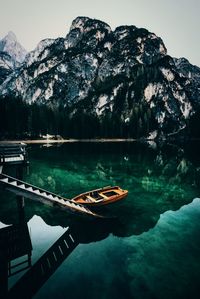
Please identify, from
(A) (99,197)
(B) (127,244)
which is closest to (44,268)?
(B) (127,244)

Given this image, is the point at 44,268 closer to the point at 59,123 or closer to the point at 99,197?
the point at 99,197

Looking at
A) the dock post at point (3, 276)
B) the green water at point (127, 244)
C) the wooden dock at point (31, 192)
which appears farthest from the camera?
the wooden dock at point (31, 192)

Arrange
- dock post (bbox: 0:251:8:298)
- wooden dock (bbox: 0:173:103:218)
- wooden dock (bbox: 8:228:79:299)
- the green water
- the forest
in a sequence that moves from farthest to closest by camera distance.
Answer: the forest
wooden dock (bbox: 0:173:103:218)
the green water
wooden dock (bbox: 8:228:79:299)
dock post (bbox: 0:251:8:298)

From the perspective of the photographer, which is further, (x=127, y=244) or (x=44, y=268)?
(x=127, y=244)

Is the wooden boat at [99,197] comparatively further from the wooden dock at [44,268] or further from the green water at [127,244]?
the wooden dock at [44,268]

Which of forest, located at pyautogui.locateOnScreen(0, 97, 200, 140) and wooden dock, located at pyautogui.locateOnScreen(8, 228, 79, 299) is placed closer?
wooden dock, located at pyautogui.locateOnScreen(8, 228, 79, 299)

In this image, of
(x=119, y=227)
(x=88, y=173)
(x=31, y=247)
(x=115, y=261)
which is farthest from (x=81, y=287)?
(x=88, y=173)

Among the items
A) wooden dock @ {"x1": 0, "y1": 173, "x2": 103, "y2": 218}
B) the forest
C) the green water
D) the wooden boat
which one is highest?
the forest

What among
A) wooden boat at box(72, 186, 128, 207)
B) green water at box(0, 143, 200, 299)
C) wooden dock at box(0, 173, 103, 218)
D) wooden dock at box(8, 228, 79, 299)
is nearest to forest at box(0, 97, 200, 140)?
green water at box(0, 143, 200, 299)

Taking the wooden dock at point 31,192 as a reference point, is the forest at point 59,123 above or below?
above

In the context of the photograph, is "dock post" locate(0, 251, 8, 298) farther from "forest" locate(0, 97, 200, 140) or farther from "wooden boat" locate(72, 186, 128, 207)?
"forest" locate(0, 97, 200, 140)

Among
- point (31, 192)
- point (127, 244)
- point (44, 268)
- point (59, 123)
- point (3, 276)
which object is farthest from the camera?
point (59, 123)

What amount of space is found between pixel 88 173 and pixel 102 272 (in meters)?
28.7

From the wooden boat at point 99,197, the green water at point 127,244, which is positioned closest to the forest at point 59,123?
the green water at point 127,244
